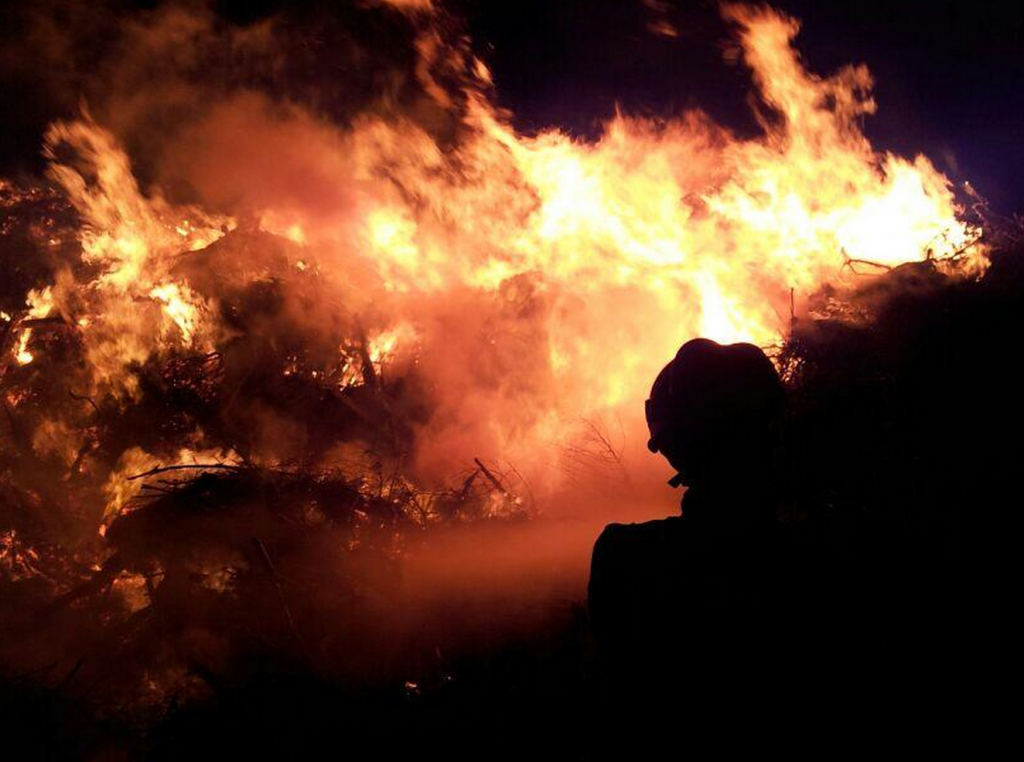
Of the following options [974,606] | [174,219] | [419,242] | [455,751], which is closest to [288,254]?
[174,219]

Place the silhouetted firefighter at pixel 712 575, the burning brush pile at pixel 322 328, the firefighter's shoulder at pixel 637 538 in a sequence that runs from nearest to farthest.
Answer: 1. the silhouetted firefighter at pixel 712 575
2. the firefighter's shoulder at pixel 637 538
3. the burning brush pile at pixel 322 328

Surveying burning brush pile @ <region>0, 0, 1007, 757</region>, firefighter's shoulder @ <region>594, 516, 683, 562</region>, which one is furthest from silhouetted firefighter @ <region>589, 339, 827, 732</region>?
burning brush pile @ <region>0, 0, 1007, 757</region>

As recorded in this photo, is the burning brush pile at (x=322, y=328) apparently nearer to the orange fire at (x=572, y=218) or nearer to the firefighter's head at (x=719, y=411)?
the orange fire at (x=572, y=218)

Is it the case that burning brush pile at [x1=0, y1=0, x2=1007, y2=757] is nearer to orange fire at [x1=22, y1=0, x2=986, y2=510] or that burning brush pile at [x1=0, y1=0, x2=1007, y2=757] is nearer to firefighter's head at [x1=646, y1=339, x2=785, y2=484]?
orange fire at [x1=22, y1=0, x2=986, y2=510]

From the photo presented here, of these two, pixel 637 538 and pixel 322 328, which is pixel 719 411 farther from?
pixel 322 328

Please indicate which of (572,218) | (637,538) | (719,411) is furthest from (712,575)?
(572,218)

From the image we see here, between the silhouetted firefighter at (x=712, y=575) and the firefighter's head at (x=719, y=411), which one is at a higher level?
the firefighter's head at (x=719, y=411)

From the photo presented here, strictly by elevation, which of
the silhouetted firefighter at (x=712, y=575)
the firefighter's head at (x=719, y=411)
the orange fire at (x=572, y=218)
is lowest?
the silhouetted firefighter at (x=712, y=575)

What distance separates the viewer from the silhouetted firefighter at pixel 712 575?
1247 mm

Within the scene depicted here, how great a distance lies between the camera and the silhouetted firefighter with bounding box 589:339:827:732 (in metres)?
1.25

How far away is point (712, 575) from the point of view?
1335 millimetres

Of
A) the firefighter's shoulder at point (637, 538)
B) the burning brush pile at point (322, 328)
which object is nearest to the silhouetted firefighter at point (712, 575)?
the firefighter's shoulder at point (637, 538)

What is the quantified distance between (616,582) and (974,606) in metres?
1.68

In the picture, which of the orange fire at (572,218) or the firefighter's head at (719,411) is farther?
the orange fire at (572,218)
